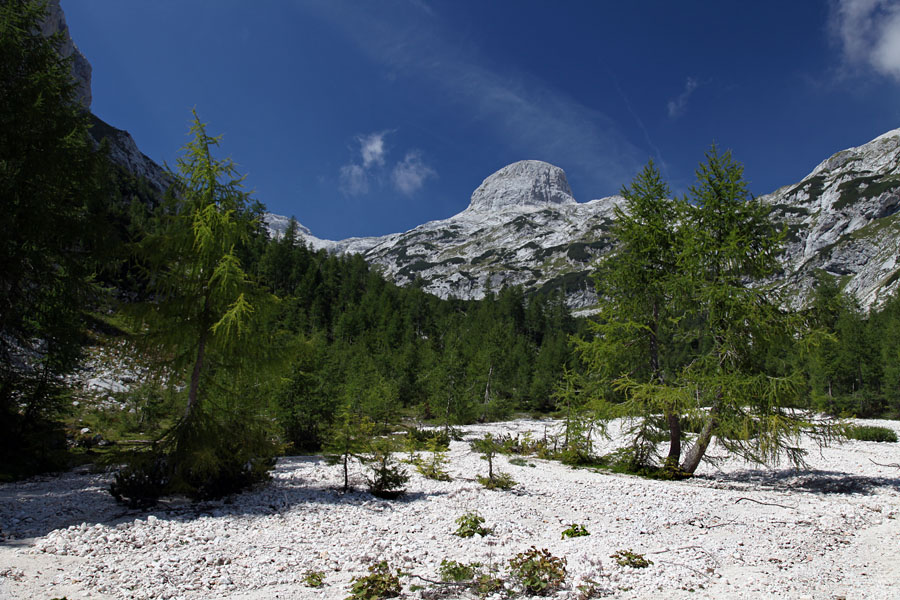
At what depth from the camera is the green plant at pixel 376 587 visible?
5.46m

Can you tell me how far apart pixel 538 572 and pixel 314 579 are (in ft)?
10.4

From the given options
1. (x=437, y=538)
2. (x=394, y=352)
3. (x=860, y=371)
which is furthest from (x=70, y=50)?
(x=860, y=371)

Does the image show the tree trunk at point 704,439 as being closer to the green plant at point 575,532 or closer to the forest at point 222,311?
the forest at point 222,311

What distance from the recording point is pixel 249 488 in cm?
1060

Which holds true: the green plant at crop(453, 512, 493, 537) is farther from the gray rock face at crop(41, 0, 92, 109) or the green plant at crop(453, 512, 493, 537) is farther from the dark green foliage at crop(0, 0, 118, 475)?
the gray rock face at crop(41, 0, 92, 109)

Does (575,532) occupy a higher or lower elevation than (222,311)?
lower

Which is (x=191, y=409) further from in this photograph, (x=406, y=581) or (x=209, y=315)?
(x=406, y=581)

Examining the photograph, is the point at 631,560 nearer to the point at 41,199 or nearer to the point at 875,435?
the point at 41,199

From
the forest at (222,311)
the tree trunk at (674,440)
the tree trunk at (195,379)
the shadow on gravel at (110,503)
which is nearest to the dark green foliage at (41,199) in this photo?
the forest at (222,311)

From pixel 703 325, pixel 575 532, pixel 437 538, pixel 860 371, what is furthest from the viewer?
pixel 860 371

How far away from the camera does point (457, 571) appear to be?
607cm

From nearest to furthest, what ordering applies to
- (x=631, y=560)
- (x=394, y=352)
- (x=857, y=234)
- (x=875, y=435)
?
1. (x=631, y=560)
2. (x=875, y=435)
3. (x=394, y=352)
4. (x=857, y=234)

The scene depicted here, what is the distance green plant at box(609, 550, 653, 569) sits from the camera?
6.40 meters

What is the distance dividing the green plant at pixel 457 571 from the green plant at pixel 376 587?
0.70 metres
